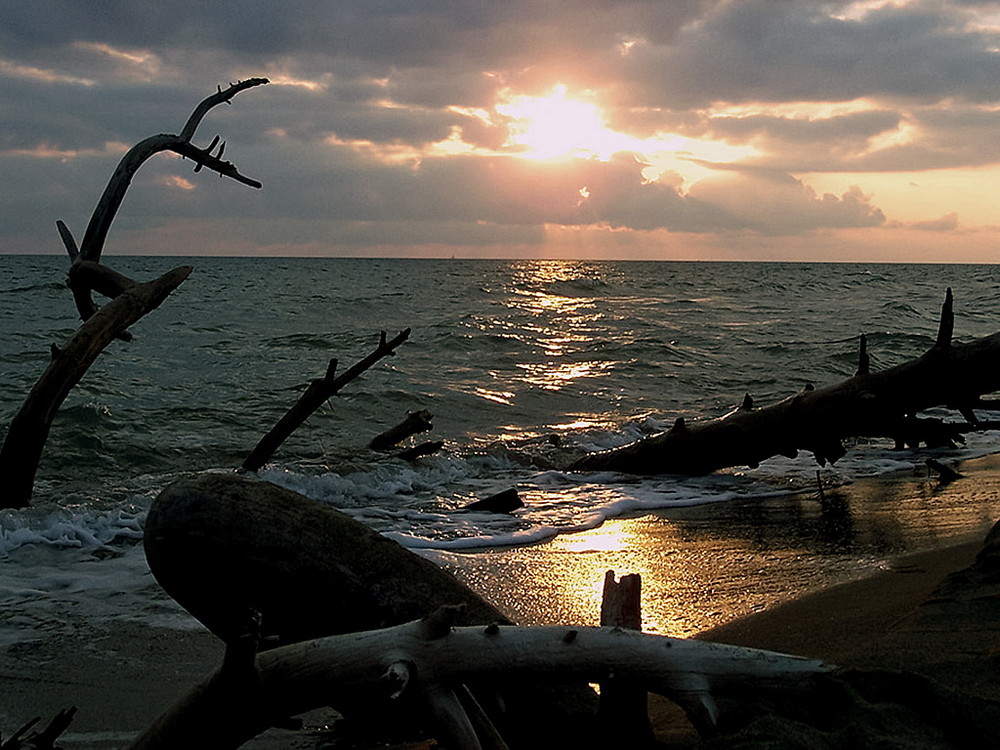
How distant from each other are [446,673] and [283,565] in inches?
42.3

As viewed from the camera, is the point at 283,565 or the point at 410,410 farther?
the point at 410,410

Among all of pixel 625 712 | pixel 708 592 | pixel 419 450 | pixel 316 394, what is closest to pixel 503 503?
pixel 316 394

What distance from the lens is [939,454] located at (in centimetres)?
1008

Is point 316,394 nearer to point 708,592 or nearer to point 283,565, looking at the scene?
point 708,592

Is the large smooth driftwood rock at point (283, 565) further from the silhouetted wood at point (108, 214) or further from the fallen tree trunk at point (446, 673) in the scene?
the silhouetted wood at point (108, 214)

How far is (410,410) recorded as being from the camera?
47.3 ft

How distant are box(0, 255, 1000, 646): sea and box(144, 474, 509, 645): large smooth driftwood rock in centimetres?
159

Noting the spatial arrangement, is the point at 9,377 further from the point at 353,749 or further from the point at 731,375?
the point at 353,749

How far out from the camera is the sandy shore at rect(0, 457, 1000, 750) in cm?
362

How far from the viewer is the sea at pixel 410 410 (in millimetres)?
6820

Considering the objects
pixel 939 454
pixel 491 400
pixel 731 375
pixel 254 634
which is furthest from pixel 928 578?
pixel 731 375

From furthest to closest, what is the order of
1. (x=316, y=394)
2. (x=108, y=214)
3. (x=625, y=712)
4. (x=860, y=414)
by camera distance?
(x=316, y=394), (x=860, y=414), (x=108, y=214), (x=625, y=712)

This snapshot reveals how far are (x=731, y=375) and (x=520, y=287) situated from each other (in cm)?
3587

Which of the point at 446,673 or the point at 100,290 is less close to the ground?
the point at 100,290
